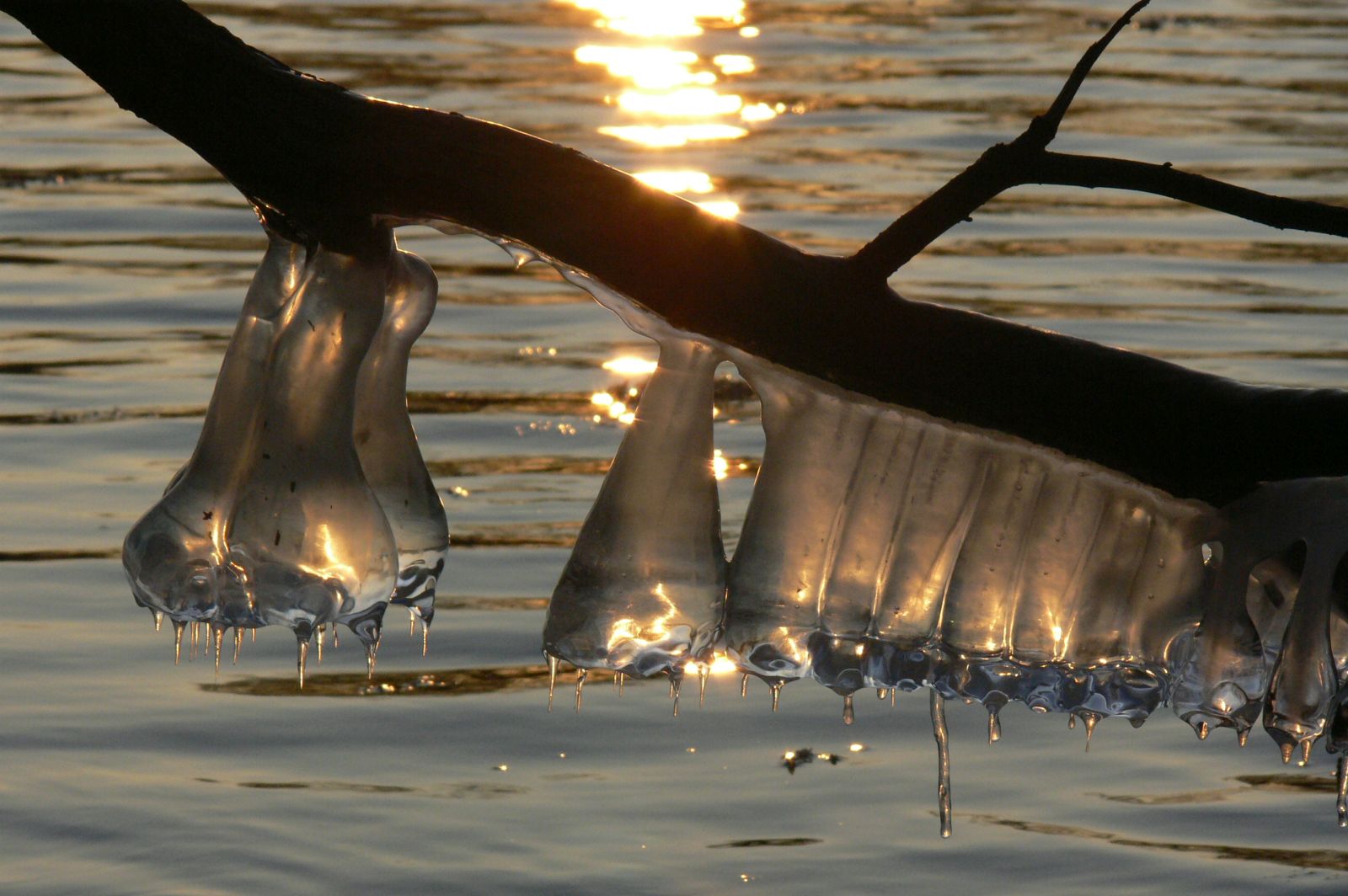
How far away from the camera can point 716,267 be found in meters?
2.45

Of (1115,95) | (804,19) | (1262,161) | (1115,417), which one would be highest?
(804,19)

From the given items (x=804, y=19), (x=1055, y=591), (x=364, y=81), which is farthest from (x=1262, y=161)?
(x=1055, y=591)

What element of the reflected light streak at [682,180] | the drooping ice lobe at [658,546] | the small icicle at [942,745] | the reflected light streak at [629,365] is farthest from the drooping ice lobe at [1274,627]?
the reflected light streak at [682,180]

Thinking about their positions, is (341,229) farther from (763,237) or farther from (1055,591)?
(1055,591)

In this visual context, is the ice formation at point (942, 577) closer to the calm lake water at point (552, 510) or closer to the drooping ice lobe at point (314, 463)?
the drooping ice lobe at point (314, 463)

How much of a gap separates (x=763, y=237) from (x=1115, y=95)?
12432 mm

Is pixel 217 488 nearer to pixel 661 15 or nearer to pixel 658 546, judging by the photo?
pixel 658 546

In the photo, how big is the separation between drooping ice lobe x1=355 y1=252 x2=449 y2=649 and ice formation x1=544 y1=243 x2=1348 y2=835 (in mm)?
355

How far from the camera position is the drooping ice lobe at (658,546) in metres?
2.84

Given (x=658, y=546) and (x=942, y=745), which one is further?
(x=942, y=745)

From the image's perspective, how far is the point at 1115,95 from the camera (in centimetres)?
1438

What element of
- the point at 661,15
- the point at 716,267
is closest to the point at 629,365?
the point at 716,267

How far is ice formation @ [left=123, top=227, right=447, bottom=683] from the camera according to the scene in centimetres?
291

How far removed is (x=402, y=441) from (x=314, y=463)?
10.0 inches
